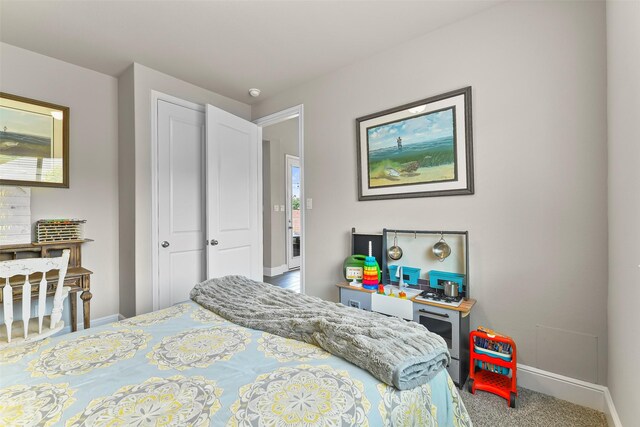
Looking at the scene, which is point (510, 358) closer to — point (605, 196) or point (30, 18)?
point (605, 196)

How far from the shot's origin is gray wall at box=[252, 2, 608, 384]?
1.64m

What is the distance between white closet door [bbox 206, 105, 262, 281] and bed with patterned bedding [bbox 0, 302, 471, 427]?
1.72 meters

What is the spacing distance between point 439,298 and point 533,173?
0.98 meters

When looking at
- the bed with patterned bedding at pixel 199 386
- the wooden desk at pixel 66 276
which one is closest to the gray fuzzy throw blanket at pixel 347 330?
the bed with patterned bedding at pixel 199 386

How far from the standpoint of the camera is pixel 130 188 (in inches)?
106

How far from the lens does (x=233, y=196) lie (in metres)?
3.16

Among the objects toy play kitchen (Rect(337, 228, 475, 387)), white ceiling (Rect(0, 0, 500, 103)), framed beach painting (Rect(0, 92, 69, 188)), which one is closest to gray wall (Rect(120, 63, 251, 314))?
white ceiling (Rect(0, 0, 500, 103))

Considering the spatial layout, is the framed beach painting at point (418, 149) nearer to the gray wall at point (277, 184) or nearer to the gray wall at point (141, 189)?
the gray wall at point (141, 189)

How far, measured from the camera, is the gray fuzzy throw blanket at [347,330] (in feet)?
3.16

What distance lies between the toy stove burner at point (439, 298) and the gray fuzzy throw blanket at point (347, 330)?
73 cm

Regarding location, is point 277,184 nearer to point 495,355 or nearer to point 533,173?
point 533,173

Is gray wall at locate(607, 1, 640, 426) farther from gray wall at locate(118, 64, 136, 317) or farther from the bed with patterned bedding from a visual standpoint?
gray wall at locate(118, 64, 136, 317)

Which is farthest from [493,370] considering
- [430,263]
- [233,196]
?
[233,196]

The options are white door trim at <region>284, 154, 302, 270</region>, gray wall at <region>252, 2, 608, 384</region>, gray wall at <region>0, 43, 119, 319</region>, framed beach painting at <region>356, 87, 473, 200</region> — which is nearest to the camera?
gray wall at <region>252, 2, 608, 384</region>
